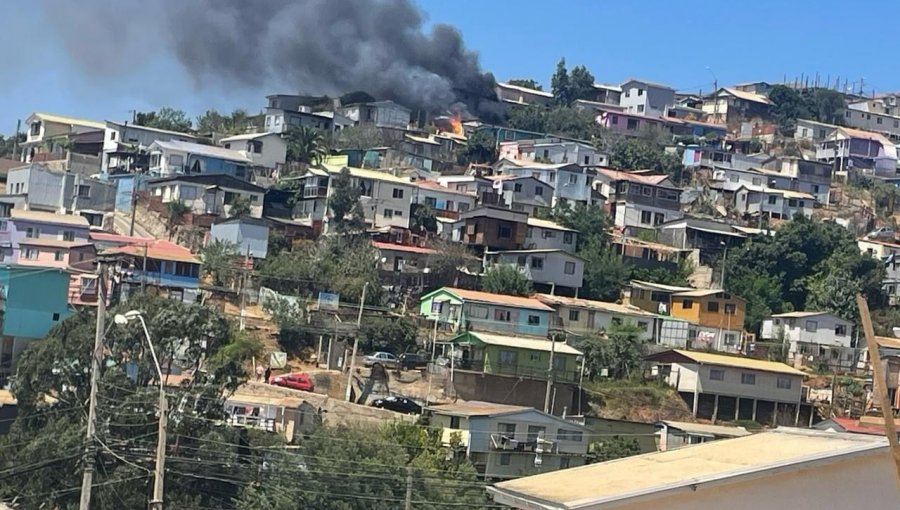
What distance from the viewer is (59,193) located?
2136 inches

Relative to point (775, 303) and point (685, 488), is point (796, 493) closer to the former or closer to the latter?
point (685, 488)

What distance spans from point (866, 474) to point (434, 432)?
26.0 meters

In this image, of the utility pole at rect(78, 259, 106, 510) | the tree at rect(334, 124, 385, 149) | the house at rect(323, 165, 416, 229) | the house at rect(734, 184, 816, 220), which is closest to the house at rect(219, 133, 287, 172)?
the tree at rect(334, 124, 385, 149)

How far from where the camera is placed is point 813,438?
644cm

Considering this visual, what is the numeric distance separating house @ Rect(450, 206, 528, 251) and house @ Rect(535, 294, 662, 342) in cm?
447

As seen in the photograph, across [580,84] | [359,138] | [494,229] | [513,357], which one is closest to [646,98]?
[580,84]

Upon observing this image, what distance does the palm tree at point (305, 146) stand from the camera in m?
61.8

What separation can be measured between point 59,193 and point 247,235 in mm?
11797

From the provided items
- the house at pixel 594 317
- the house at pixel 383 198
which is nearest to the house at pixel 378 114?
the house at pixel 383 198

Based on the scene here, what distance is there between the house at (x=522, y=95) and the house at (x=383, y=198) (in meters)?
30.6

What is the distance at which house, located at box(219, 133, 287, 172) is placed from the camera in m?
59.7

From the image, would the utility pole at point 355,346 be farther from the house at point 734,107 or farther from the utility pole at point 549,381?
the house at point 734,107

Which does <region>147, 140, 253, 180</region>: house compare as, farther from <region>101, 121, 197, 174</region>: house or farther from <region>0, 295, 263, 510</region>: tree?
<region>0, 295, 263, 510</region>: tree

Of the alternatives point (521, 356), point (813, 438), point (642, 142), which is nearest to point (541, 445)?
point (521, 356)
